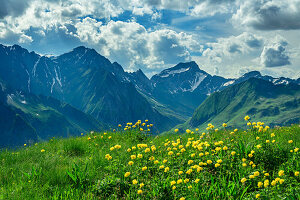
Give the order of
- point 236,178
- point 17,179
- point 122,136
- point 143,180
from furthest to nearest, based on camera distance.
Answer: point 122,136
point 17,179
point 143,180
point 236,178

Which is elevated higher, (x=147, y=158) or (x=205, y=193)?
(x=147, y=158)

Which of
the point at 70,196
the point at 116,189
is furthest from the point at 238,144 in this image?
the point at 70,196

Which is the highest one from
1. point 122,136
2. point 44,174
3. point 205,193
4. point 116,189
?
point 122,136

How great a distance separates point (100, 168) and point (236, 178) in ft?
12.2

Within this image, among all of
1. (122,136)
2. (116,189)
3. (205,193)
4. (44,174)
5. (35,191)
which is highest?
(122,136)

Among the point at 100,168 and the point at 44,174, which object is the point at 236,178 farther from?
the point at 44,174

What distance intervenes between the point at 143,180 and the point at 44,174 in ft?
9.29

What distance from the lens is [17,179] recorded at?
5.98 m

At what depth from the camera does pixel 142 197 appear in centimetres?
483

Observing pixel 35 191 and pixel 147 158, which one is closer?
pixel 35 191

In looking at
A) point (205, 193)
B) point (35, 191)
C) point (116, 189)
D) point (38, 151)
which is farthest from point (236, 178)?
point (38, 151)

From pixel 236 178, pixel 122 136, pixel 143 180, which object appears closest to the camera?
pixel 236 178

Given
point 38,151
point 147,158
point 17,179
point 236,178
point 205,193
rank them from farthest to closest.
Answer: point 38,151, point 147,158, point 17,179, point 236,178, point 205,193

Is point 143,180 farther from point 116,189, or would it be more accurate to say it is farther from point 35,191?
point 35,191
